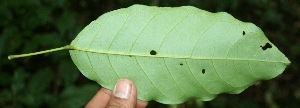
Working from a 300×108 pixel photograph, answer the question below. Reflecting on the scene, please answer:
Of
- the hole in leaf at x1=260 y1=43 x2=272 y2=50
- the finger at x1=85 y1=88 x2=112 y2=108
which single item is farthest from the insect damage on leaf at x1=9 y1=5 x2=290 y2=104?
the finger at x1=85 y1=88 x2=112 y2=108

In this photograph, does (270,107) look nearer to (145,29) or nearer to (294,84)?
(294,84)

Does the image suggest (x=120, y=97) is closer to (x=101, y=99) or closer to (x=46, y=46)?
(x=101, y=99)

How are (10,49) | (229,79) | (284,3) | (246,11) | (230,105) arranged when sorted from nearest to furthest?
1. (229,79)
2. (10,49)
3. (230,105)
4. (246,11)
5. (284,3)

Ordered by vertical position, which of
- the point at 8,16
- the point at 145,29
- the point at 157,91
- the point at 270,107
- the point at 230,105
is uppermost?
the point at 145,29

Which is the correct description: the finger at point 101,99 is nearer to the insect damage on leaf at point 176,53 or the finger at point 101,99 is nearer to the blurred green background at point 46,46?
the blurred green background at point 46,46

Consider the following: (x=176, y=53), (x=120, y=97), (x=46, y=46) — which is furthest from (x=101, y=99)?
(x=176, y=53)

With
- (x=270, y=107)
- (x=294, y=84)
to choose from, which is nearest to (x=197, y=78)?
(x=270, y=107)
